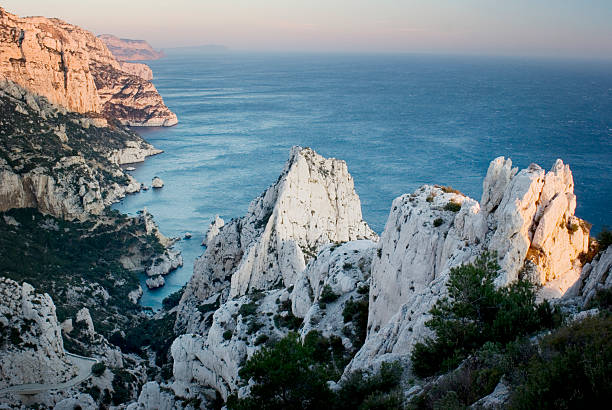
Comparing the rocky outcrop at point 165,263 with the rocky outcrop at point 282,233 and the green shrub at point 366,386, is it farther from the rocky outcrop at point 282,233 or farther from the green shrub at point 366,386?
the green shrub at point 366,386

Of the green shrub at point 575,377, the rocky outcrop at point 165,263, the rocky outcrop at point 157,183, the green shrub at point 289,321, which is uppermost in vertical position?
the green shrub at point 575,377

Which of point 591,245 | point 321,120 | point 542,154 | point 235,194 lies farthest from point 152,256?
point 321,120

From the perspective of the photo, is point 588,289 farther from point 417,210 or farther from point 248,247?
point 248,247

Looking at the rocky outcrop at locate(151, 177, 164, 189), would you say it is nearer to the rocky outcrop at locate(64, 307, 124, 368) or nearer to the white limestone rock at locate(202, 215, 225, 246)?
the white limestone rock at locate(202, 215, 225, 246)

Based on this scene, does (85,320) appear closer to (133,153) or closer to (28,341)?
(28,341)

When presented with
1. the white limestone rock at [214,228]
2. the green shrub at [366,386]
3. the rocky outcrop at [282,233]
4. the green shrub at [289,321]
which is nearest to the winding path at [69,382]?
the rocky outcrop at [282,233]
